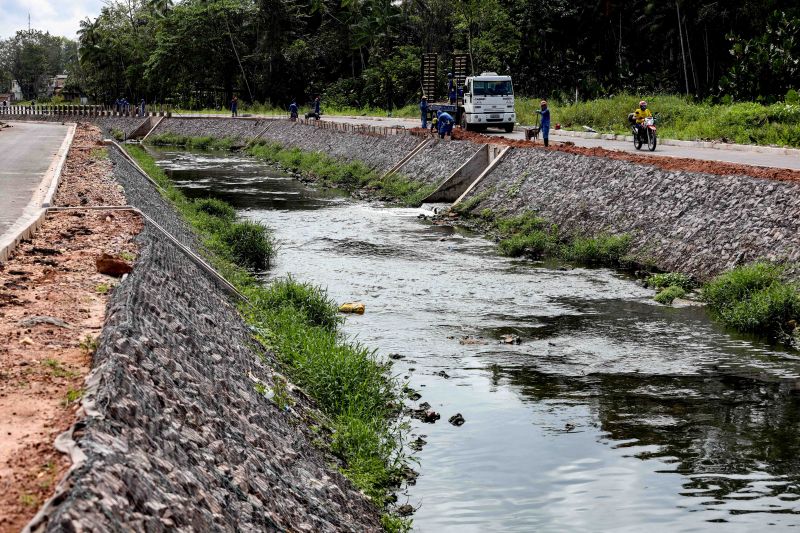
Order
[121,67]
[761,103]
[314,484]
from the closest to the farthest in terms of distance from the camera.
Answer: [314,484]
[761,103]
[121,67]

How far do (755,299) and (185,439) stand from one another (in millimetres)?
12200

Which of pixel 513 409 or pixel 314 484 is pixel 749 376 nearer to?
pixel 513 409

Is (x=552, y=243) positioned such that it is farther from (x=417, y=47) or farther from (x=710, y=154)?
(x=417, y=47)

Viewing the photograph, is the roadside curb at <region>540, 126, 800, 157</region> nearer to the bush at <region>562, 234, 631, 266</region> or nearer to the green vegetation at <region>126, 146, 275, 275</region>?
the bush at <region>562, 234, 631, 266</region>

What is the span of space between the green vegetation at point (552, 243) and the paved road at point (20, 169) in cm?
1189

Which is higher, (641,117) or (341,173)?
(641,117)

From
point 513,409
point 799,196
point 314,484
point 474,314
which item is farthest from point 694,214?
point 314,484

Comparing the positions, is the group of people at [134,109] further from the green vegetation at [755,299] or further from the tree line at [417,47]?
the green vegetation at [755,299]

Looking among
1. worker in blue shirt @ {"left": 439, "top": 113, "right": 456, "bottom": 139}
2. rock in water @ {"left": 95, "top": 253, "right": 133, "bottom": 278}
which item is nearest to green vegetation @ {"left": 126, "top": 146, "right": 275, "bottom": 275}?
rock in water @ {"left": 95, "top": 253, "right": 133, "bottom": 278}

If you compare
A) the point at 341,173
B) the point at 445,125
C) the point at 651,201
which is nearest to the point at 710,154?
the point at 651,201

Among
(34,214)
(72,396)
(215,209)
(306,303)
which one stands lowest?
(306,303)

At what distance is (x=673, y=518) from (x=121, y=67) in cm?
9951

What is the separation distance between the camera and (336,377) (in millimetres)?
12711

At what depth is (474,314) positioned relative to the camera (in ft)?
58.3
